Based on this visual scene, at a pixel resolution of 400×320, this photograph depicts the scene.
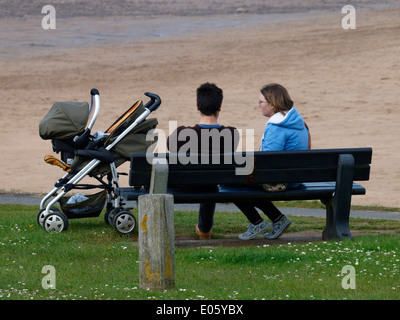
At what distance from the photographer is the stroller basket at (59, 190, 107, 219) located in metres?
8.30

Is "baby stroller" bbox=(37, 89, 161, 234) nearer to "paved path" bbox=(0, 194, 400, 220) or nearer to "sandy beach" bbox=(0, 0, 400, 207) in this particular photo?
"paved path" bbox=(0, 194, 400, 220)

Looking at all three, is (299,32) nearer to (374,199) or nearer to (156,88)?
(156,88)

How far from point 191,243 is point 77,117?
154cm

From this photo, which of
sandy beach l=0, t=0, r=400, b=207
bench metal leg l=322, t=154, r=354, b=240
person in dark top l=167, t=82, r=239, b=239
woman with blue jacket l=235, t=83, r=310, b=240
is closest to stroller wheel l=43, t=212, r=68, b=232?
person in dark top l=167, t=82, r=239, b=239

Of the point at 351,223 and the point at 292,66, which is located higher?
the point at 292,66

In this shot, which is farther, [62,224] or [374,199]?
[374,199]

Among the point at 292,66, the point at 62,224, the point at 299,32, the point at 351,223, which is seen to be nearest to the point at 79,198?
the point at 62,224

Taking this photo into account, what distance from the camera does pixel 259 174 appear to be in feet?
23.1

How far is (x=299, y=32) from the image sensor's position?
28.8 metres

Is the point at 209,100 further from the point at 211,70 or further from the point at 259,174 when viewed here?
the point at 211,70

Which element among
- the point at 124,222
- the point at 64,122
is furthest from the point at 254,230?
the point at 64,122

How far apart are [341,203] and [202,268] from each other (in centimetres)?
155

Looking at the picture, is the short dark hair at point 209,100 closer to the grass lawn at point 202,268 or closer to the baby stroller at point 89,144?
the baby stroller at point 89,144

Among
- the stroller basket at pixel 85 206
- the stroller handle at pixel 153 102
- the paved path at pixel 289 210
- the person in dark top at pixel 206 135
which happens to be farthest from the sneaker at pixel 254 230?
the paved path at pixel 289 210
